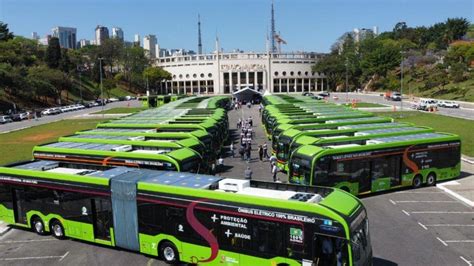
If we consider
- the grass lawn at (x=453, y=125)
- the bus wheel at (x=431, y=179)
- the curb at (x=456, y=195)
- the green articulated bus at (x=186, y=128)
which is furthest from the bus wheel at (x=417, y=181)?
Result: the green articulated bus at (x=186, y=128)

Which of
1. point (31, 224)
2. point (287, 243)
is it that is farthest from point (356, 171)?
point (31, 224)

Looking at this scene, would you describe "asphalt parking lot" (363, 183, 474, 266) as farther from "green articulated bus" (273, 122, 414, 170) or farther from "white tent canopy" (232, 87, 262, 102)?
"white tent canopy" (232, 87, 262, 102)

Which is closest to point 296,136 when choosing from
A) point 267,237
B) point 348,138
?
point 348,138

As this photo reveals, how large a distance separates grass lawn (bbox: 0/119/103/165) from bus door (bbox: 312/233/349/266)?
2994 centimetres

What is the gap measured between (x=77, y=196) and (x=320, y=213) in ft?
32.0

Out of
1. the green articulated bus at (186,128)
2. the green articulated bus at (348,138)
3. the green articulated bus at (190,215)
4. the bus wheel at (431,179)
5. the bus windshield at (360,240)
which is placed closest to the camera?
the bus windshield at (360,240)

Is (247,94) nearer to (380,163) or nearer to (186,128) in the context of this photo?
(186,128)

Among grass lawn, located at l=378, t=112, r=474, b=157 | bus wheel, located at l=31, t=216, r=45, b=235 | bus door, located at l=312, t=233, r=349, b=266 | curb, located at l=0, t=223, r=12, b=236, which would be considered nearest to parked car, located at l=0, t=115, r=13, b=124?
curb, located at l=0, t=223, r=12, b=236

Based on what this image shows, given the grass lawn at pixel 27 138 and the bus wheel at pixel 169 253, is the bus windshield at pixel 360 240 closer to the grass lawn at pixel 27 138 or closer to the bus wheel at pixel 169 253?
the bus wheel at pixel 169 253

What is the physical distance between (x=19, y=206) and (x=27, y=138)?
34.8m

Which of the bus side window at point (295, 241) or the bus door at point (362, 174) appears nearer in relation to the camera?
the bus side window at point (295, 241)

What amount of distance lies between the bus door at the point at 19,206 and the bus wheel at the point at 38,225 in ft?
1.31

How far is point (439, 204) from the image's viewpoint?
→ 21188 millimetres

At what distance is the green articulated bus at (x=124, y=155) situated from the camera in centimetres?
2025
